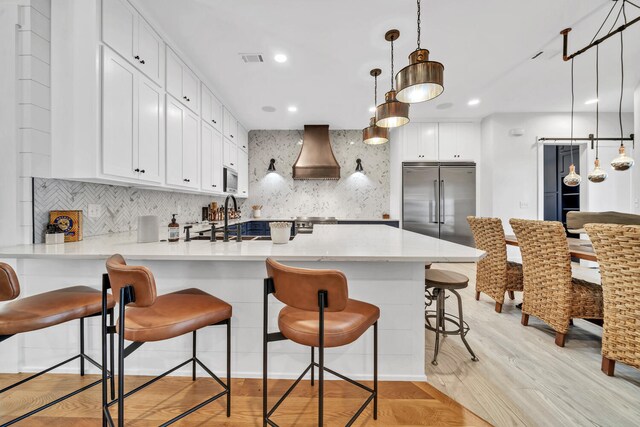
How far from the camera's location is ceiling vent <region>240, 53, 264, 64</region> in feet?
9.48

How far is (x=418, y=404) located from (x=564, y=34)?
3573 mm

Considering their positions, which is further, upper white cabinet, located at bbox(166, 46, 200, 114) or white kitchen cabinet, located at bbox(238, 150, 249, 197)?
white kitchen cabinet, located at bbox(238, 150, 249, 197)

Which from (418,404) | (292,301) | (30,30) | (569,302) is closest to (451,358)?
(418,404)

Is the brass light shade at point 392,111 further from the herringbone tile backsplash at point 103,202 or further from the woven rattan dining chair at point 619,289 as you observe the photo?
the herringbone tile backsplash at point 103,202

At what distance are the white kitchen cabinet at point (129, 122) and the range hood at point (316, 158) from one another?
122 inches

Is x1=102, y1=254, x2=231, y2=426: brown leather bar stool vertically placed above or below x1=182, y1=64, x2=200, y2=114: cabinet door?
below

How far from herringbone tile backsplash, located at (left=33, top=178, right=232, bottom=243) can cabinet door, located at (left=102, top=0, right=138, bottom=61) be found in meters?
1.08

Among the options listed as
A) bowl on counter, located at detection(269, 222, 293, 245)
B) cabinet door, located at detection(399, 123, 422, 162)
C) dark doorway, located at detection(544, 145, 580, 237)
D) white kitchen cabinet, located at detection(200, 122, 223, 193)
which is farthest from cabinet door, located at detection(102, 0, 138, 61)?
dark doorway, located at detection(544, 145, 580, 237)

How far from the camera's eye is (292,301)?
1057 mm

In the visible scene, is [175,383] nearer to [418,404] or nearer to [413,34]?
[418,404]

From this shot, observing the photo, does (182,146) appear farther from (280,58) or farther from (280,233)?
(280,233)

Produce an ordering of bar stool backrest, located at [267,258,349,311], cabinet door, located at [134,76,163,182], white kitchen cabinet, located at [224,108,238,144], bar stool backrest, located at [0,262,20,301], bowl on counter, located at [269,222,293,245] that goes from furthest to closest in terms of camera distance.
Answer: white kitchen cabinet, located at [224,108,238,144], cabinet door, located at [134,76,163,182], bowl on counter, located at [269,222,293,245], bar stool backrest, located at [0,262,20,301], bar stool backrest, located at [267,258,349,311]

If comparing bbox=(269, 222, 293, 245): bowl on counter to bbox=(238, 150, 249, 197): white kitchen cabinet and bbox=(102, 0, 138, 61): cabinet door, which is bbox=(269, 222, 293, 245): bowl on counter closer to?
bbox=(102, 0, 138, 61): cabinet door

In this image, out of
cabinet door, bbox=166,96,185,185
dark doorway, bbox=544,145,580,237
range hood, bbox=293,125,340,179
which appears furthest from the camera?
dark doorway, bbox=544,145,580,237
